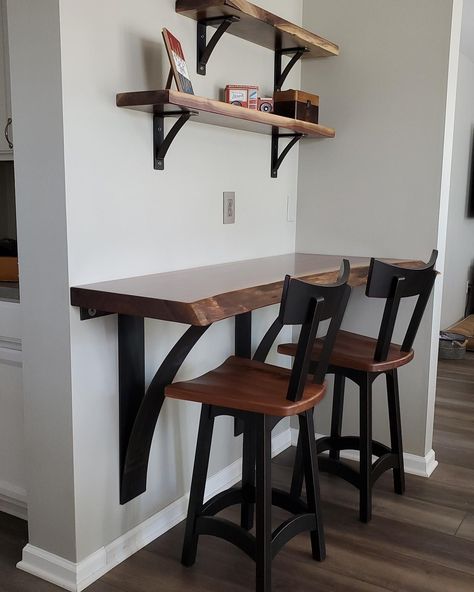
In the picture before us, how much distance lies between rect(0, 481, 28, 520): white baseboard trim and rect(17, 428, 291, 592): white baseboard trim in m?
0.24

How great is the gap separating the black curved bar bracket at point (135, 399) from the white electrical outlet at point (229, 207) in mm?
673

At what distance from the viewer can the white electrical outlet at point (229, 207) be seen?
2.54 metres

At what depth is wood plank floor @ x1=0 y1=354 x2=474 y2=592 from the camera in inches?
78.5

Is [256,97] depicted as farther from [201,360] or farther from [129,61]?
[201,360]

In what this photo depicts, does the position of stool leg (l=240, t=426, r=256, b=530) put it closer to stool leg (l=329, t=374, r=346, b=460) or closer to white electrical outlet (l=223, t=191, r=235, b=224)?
stool leg (l=329, t=374, r=346, b=460)

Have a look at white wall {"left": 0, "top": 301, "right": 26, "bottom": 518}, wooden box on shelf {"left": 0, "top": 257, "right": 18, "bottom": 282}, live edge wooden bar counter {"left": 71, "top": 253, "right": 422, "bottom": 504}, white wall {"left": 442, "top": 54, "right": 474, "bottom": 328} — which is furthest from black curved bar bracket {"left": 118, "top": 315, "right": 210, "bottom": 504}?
white wall {"left": 442, "top": 54, "right": 474, "bottom": 328}

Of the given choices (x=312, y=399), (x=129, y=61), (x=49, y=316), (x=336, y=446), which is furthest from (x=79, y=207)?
(x=336, y=446)

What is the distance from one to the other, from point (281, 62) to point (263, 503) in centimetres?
188

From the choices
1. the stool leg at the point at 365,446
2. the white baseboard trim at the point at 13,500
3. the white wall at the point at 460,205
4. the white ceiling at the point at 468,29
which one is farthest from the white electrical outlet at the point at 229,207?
the white wall at the point at 460,205

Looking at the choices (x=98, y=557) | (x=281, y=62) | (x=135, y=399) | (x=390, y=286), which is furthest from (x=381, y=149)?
(x=98, y=557)

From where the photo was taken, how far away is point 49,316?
1.91 m

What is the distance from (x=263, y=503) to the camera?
1794mm

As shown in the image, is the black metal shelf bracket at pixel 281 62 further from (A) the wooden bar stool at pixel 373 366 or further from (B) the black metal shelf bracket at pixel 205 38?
(A) the wooden bar stool at pixel 373 366

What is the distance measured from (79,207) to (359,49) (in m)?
1.59
